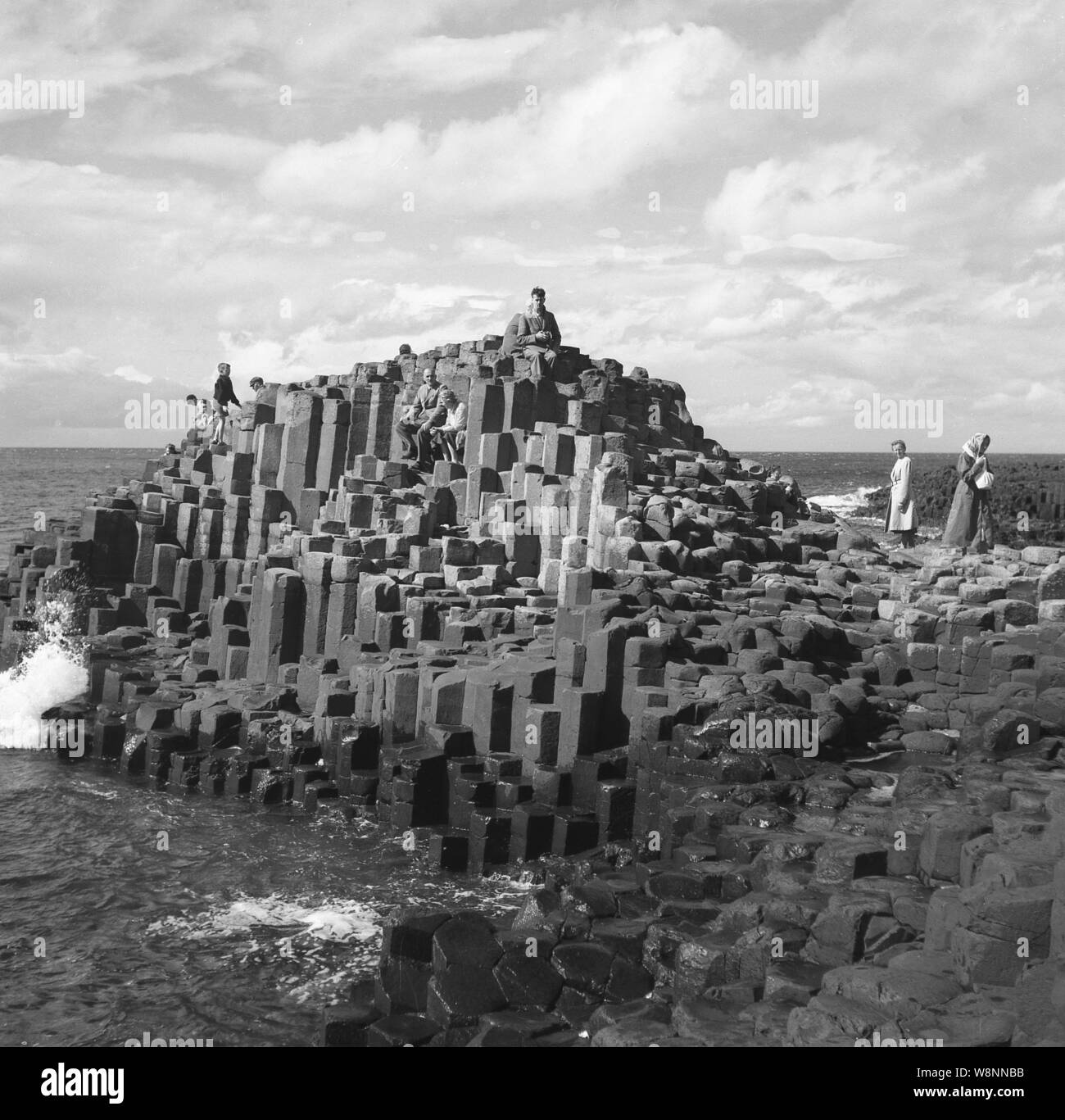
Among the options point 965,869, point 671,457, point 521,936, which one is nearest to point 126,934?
point 521,936

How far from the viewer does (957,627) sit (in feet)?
69.2

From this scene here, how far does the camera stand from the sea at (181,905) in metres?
13.9

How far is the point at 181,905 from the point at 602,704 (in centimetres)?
691

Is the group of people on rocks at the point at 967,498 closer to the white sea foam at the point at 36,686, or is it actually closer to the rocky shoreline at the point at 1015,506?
the rocky shoreline at the point at 1015,506

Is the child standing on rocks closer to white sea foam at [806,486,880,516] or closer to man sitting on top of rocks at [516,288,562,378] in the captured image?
man sitting on top of rocks at [516,288,562,378]


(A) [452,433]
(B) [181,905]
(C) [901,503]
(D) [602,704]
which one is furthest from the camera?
(A) [452,433]

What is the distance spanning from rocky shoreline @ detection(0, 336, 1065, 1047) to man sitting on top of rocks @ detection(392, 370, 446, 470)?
0.93 m

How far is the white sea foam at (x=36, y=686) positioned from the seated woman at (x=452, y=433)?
36.2ft

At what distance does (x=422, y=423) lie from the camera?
3547 cm

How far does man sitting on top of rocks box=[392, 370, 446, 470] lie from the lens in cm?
3534

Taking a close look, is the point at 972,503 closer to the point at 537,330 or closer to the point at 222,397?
the point at 537,330

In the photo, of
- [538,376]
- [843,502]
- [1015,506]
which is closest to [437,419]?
[538,376]

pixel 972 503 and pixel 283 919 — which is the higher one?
pixel 972 503
